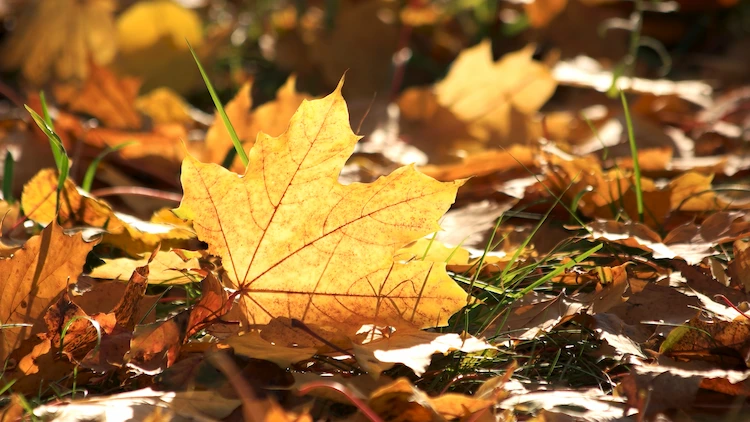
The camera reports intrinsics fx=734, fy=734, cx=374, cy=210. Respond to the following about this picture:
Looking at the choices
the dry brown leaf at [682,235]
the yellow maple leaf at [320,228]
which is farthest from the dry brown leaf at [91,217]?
the dry brown leaf at [682,235]

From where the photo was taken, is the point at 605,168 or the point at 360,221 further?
the point at 605,168

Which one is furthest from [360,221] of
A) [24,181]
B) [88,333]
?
[24,181]

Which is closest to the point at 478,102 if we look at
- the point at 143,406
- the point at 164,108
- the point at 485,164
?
the point at 485,164

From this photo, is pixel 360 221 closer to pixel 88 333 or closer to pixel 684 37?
pixel 88 333

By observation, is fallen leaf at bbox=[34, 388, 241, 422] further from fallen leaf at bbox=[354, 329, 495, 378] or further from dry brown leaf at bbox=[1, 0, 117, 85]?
dry brown leaf at bbox=[1, 0, 117, 85]

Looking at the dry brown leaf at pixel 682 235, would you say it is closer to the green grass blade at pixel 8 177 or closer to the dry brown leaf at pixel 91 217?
the dry brown leaf at pixel 91 217
